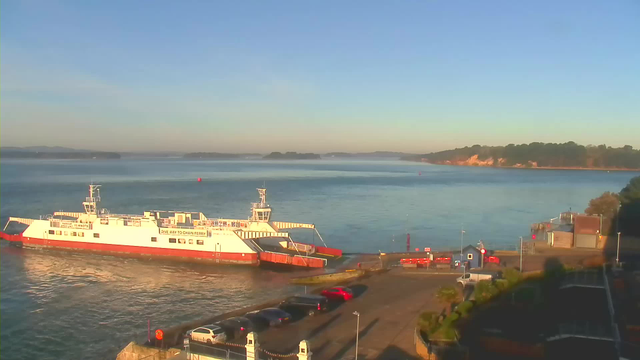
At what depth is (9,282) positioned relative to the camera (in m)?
24.5

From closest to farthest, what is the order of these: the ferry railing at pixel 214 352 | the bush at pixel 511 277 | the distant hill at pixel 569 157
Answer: the ferry railing at pixel 214 352 < the bush at pixel 511 277 < the distant hill at pixel 569 157

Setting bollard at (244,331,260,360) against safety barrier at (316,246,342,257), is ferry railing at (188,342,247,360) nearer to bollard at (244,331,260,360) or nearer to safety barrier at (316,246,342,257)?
bollard at (244,331,260,360)

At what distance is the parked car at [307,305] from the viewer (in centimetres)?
1530

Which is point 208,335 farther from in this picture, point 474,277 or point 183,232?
point 183,232

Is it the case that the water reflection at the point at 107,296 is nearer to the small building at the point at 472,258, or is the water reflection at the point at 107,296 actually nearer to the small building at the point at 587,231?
the small building at the point at 472,258

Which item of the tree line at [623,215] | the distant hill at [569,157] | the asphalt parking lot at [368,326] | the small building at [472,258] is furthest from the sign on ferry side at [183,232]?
the distant hill at [569,157]

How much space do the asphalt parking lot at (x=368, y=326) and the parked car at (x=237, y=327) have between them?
1.20 feet

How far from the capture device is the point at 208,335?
12.6 m

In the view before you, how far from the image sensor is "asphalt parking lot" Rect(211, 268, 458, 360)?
11992mm

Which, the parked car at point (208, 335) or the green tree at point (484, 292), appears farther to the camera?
the green tree at point (484, 292)

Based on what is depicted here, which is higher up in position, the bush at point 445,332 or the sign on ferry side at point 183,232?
the bush at point 445,332

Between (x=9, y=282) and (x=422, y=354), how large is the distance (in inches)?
854

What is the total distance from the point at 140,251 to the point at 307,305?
17.8 m

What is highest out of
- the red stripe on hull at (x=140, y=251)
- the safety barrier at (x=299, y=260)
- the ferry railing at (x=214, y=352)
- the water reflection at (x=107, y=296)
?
the ferry railing at (x=214, y=352)
